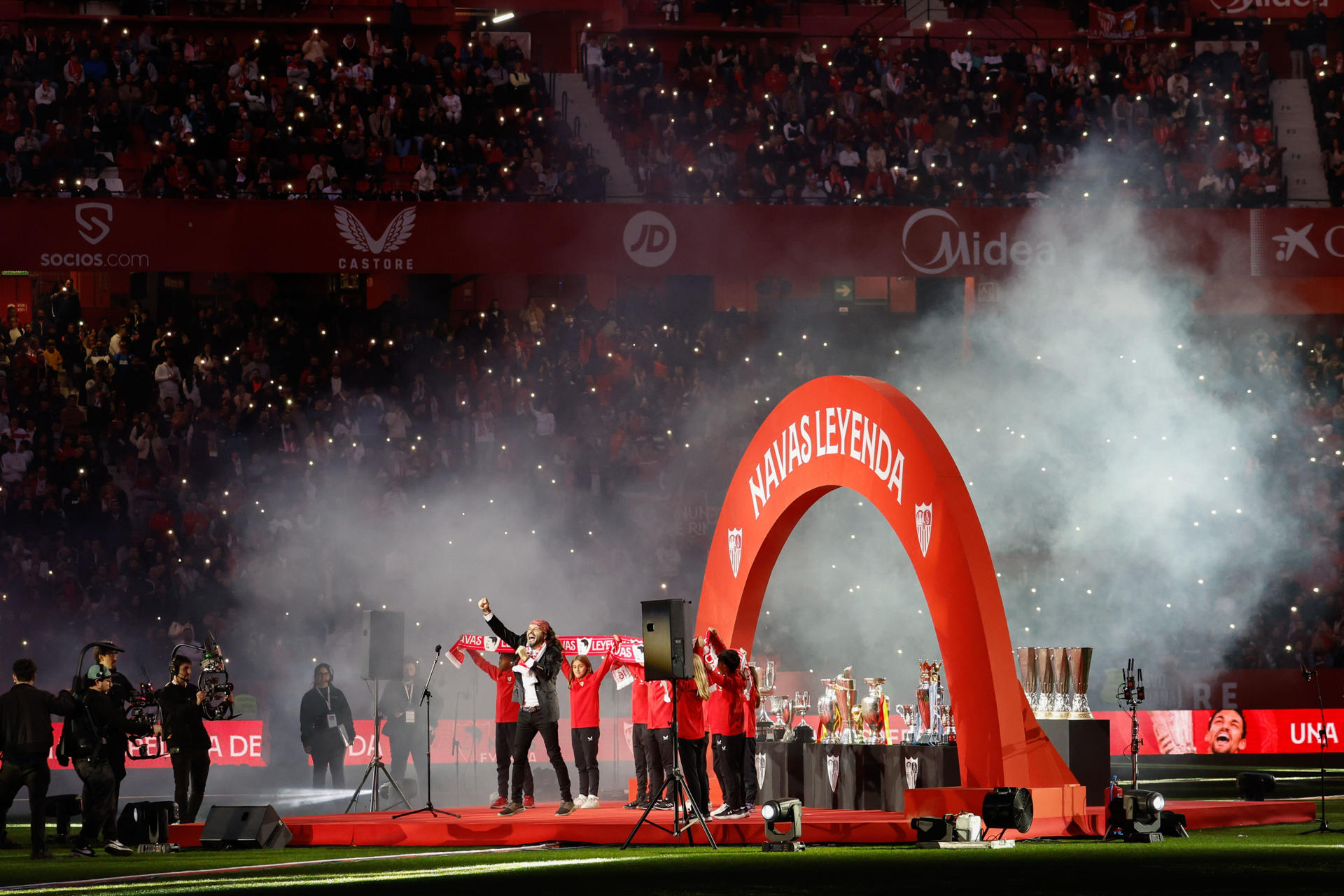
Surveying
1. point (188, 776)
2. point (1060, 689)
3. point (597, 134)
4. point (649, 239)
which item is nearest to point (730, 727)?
point (1060, 689)

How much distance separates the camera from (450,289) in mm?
28109

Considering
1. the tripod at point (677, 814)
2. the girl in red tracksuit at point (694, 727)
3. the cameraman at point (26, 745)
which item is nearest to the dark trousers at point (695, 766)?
the girl in red tracksuit at point (694, 727)

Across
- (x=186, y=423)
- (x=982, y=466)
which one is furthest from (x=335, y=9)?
(x=982, y=466)

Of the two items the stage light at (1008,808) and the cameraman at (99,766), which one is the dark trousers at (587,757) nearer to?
the cameraman at (99,766)

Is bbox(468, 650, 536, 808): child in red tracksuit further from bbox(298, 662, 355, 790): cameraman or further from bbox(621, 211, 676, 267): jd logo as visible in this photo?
bbox(621, 211, 676, 267): jd logo

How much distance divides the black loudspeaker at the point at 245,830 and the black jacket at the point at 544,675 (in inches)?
87.8

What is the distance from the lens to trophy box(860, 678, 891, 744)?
12.8 m

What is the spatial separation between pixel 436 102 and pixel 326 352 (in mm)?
4677

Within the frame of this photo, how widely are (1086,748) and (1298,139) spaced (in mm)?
19770

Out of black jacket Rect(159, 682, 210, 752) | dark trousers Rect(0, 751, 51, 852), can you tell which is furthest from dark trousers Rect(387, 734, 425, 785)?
dark trousers Rect(0, 751, 51, 852)

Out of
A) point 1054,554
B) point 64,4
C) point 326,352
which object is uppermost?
point 64,4

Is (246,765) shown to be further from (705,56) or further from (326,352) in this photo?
(705,56)

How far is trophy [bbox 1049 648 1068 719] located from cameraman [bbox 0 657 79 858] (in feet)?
25.0

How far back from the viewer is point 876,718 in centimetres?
1284
